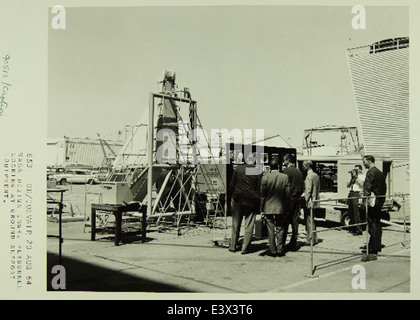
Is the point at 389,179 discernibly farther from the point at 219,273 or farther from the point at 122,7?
the point at 122,7

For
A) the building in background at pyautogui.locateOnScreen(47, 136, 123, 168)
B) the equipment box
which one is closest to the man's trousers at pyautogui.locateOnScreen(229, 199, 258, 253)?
the equipment box

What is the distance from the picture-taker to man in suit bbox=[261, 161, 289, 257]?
6902mm

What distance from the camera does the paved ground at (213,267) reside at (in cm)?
543

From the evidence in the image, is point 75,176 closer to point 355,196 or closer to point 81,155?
point 81,155

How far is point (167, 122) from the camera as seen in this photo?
415 inches

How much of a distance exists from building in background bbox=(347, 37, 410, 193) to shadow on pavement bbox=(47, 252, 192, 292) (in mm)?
6018

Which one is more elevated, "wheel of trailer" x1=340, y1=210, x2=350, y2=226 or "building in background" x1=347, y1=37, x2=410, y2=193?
"building in background" x1=347, y1=37, x2=410, y2=193

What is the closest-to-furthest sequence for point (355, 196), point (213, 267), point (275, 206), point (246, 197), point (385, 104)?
point (213, 267), point (275, 206), point (246, 197), point (355, 196), point (385, 104)

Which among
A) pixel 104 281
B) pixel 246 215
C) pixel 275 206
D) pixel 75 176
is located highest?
pixel 75 176

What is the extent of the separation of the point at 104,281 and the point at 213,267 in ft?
5.22

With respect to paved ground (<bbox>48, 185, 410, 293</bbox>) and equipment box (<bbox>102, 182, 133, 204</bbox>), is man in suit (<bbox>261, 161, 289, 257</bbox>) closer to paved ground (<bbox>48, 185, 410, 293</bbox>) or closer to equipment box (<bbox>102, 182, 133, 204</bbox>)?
paved ground (<bbox>48, 185, 410, 293</bbox>)

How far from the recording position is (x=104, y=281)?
5648 millimetres

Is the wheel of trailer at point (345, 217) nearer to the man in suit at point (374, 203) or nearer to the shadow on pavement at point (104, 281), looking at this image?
the man in suit at point (374, 203)

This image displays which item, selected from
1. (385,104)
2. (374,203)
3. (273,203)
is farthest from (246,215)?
(385,104)
